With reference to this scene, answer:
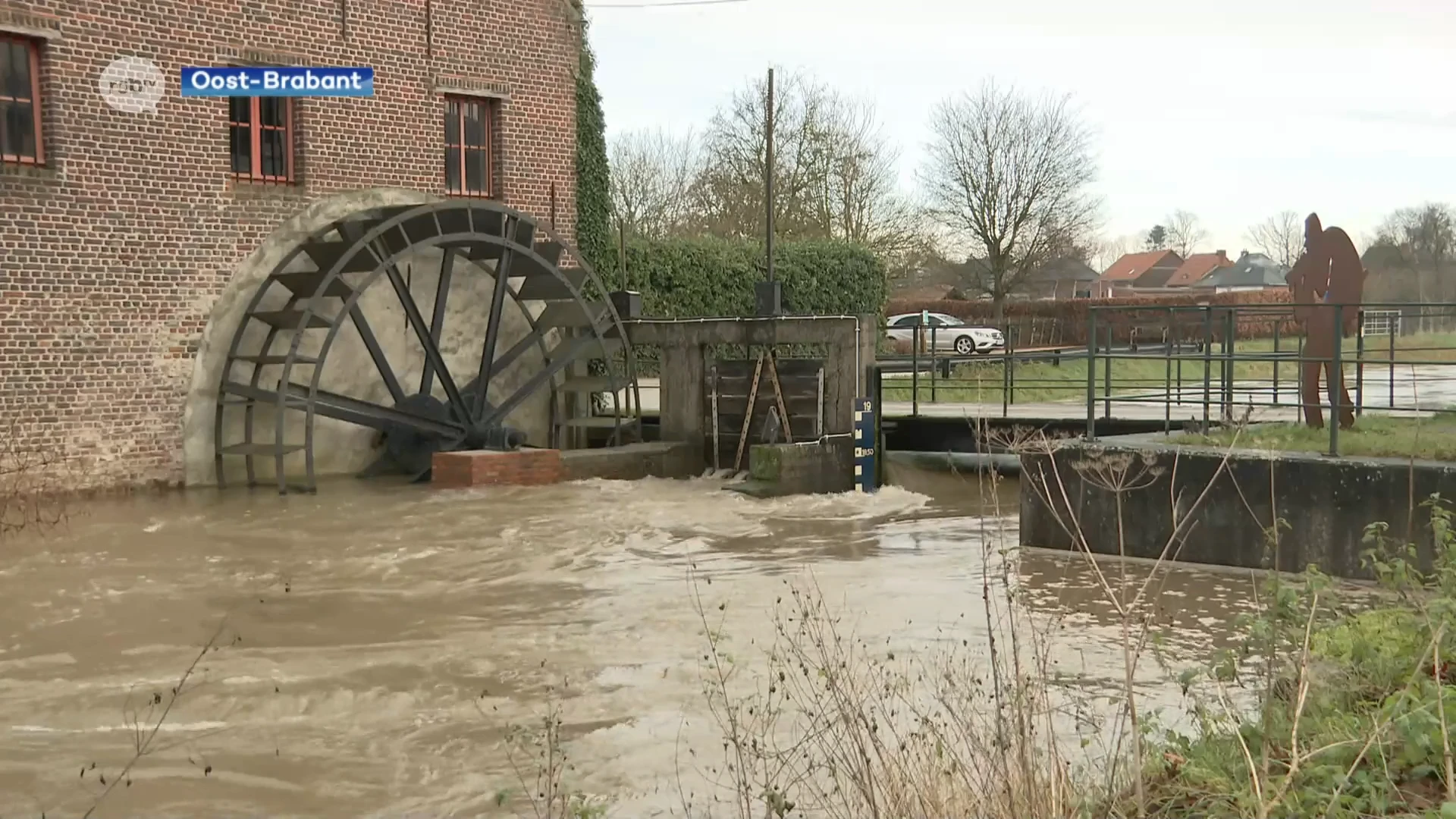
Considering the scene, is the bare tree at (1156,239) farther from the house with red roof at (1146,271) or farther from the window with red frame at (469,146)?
the window with red frame at (469,146)

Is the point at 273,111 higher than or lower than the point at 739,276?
higher

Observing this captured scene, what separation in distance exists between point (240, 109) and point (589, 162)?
4.88 meters

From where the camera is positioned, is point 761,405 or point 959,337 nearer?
point 761,405

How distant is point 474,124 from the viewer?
1747 centimetres

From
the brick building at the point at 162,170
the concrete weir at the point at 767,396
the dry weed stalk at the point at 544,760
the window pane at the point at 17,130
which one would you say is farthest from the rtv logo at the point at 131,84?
the dry weed stalk at the point at 544,760

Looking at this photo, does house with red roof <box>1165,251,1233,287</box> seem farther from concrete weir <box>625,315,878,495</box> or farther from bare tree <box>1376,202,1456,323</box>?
concrete weir <box>625,315,878,495</box>

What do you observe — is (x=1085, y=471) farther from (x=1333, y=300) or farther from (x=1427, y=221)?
(x=1427, y=221)

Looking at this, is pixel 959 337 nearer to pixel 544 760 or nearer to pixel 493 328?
pixel 493 328

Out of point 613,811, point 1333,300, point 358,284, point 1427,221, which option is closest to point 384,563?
point 358,284

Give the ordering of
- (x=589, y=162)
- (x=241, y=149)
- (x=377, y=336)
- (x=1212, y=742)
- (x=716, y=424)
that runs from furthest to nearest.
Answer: (x=589, y=162)
(x=716, y=424)
(x=377, y=336)
(x=241, y=149)
(x=1212, y=742)

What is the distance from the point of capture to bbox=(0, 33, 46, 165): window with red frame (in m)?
13.1

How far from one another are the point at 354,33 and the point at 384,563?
7.56 metres

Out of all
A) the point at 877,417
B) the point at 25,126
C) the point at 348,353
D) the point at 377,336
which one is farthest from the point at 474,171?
the point at 877,417

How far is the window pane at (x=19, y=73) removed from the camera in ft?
43.3
